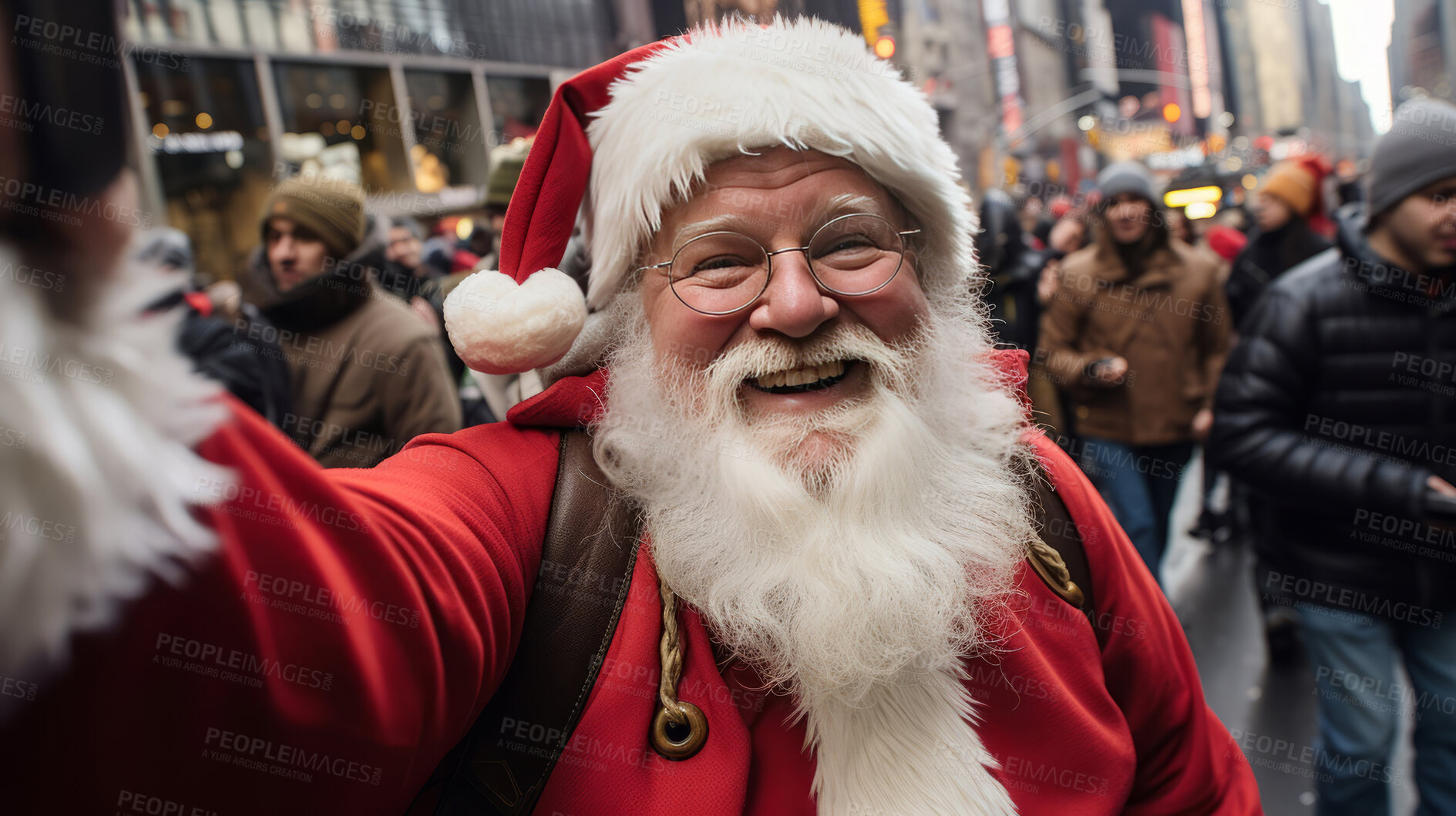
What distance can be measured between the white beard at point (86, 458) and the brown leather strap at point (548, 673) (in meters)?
0.68

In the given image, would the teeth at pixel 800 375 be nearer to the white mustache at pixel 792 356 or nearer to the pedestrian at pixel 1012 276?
the white mustache at pixel 792 356

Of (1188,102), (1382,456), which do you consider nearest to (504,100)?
(1382,456)

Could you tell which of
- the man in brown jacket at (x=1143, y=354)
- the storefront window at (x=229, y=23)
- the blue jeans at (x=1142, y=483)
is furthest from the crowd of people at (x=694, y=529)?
the storefront window at (x=229, y=23)

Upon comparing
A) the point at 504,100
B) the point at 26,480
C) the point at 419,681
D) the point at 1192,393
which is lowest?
the point at 1192,393

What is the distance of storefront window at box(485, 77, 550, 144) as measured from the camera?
66.4ft

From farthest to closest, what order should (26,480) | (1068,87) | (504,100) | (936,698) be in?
(1068,87) → (504,100) → (936,698) → (26,480)

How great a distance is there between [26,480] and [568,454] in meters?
0.95

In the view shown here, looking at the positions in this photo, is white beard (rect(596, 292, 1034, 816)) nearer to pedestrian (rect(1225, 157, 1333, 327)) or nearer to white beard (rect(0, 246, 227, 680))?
white beard (rect(0, 246, 227, 680))

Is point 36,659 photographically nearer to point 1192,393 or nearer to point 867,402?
point 867,402

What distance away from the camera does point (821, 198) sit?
154 centimetres

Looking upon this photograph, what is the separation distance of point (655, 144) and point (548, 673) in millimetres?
930

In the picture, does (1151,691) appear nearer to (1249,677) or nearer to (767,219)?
(767,219)

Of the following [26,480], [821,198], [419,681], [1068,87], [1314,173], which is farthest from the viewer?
[1068,87]

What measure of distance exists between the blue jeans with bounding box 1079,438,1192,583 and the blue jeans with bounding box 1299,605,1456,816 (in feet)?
4.73
